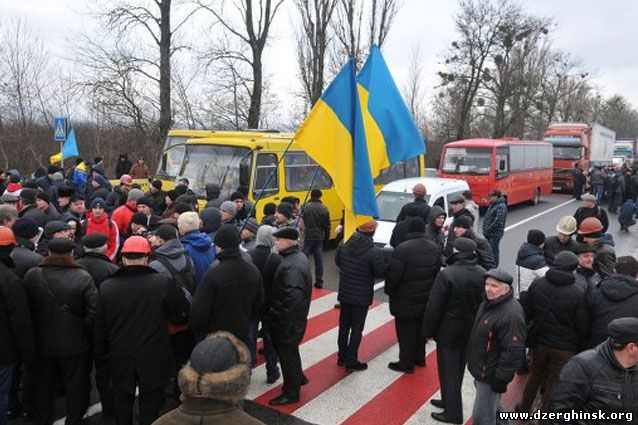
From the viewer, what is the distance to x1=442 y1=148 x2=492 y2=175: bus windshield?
19.8 metres

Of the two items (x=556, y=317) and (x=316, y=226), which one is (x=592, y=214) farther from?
(x=556, y=317)

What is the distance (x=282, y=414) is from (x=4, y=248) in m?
2.93

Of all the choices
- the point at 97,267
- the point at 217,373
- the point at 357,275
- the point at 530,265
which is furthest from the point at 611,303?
the point at 97,267

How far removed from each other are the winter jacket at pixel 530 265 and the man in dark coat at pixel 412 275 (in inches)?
37.6

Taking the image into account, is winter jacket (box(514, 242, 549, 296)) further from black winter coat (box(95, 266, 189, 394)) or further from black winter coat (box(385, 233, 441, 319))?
black winter coat (box(95, 266, 189, 394))

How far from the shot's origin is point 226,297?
461 cm

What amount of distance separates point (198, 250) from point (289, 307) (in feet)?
3.68

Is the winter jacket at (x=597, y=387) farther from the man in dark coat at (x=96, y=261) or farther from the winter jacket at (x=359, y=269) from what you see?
the man in dark coat at (x=96, y=261)

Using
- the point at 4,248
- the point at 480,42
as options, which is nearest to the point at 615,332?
the point at 4,248

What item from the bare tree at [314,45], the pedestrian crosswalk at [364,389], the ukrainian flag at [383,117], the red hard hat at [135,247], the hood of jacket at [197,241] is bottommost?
the pedestrian crosswalk at [364,389]

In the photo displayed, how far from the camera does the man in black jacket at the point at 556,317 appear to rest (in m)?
4.56

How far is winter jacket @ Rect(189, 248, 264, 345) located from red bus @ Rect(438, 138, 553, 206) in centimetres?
1503

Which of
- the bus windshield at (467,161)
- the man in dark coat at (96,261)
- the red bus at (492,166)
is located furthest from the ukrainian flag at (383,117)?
the bus windshield at (467,161)

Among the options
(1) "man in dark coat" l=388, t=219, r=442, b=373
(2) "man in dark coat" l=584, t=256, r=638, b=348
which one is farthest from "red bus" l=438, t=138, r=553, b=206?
(2) "man in dark coat" l=584, t=256, r=638, b=348
